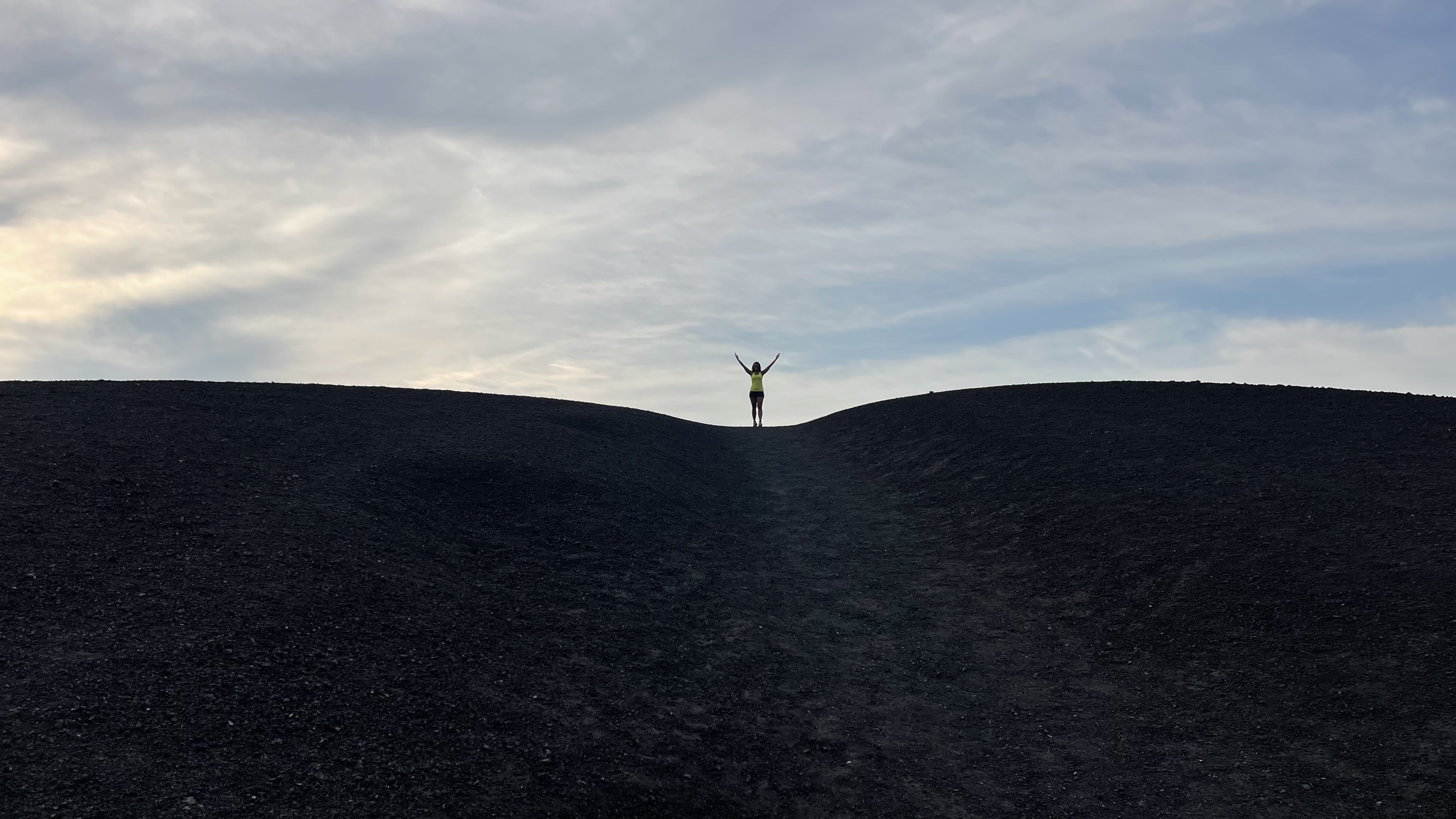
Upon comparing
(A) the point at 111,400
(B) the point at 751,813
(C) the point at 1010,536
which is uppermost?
(A) the point at 111,400

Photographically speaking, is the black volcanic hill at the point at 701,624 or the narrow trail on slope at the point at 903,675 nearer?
the black volcanic hill at the point at 701,624

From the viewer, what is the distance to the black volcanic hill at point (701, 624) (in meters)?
9.72

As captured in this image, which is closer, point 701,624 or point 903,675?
point 903,675

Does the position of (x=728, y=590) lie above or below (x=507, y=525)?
below

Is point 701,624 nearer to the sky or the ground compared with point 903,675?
nearer to the sky

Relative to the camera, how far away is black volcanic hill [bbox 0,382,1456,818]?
972 centimetres

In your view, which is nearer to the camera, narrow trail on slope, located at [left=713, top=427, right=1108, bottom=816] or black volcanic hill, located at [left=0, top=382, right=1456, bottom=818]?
black volcanic hill, located at [left=0, top=382, right=1456, bottom=818]

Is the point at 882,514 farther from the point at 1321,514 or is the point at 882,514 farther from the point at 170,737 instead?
the point at 170,737

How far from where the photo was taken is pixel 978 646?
45.5 feet

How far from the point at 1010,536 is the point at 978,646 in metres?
4.41

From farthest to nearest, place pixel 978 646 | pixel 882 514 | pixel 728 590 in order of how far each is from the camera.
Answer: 1. pixel 882 514
2. pixel 728 590
3. pixel 978 646

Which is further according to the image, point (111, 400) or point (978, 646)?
point (111, 400)

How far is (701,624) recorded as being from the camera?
46.8 feet

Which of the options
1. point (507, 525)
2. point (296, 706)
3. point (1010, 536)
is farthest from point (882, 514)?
point (296, 706)
